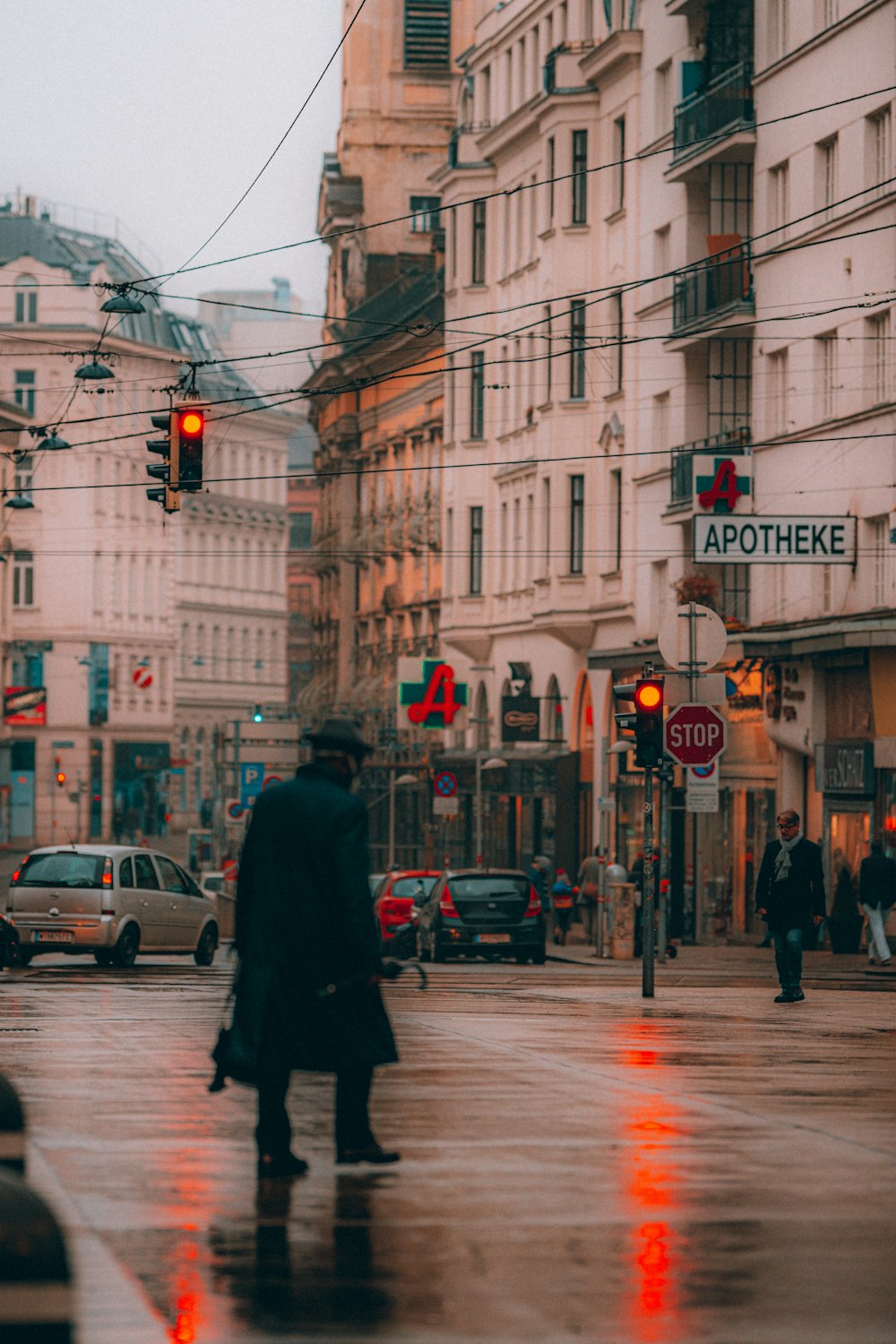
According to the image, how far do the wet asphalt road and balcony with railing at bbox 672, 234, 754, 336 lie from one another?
27998 millimetres

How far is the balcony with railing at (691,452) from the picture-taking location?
4484 cm

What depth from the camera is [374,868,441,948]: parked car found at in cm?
4019

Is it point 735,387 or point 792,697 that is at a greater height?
point 735,387

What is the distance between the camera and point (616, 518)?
52781 mm

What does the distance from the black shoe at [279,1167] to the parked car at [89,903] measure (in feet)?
74.0

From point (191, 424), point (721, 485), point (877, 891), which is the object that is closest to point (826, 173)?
point (721, 485)

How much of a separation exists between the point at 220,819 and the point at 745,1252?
86.5m

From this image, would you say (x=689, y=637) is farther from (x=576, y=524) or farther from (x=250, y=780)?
(x=250, y=780)

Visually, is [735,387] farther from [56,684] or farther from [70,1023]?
[56,684]

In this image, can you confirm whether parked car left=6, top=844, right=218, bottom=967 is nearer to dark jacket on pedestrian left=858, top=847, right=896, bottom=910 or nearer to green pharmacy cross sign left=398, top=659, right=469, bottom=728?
dark jacket on pedestrian left=858, top=847, right=896, bottom=910

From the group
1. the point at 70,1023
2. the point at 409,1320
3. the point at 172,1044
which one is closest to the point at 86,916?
the point at 70,1023

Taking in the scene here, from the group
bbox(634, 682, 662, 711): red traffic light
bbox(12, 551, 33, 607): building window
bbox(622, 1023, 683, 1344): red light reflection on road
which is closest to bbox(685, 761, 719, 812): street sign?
bbox(634, 682, 662, 711): red traffic light

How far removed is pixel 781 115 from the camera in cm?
4244

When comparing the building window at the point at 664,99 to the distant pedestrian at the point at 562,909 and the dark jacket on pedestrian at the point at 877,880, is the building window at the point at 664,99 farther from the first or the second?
the dark jacket on pedestrian at the point at 877,880
